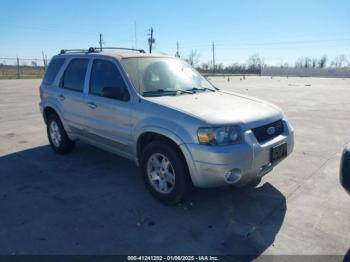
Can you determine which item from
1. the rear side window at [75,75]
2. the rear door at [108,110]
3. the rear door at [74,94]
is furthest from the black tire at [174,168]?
the rear side window at [75,75]

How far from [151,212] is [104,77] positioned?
7.15 feet

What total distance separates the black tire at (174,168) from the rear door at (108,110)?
567mm

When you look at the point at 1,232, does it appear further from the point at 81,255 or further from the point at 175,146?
the point at 175,146

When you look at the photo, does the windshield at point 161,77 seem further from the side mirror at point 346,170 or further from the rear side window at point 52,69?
the side mirror at point 346,170

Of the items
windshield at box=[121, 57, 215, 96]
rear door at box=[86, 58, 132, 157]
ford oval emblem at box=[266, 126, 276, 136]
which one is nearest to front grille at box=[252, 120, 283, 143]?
ford oval emblem at box=[266, 126, 276, 136]

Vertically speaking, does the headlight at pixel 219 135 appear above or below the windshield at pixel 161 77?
below

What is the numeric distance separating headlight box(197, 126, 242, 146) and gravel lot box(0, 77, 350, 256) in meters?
0.90

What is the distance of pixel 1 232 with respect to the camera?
3537mm

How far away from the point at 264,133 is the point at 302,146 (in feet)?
11.1

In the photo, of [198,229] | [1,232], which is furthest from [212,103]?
[1,232]

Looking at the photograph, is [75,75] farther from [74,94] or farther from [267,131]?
[267,131]

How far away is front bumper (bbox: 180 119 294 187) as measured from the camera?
142 inches

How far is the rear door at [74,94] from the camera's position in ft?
17.8

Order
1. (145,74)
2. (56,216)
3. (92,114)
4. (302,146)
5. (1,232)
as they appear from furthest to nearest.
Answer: (302,146), (92,114), (145,74), (56,216), (1,232)
